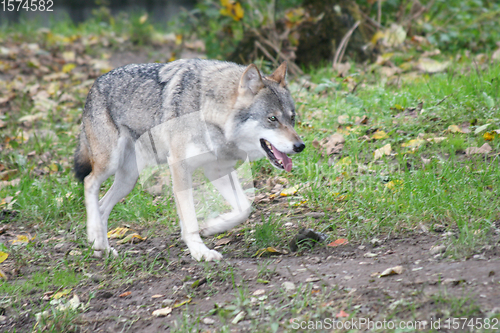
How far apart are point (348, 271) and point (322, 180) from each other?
158 cm

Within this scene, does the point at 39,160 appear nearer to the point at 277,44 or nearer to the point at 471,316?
the point at 277,44

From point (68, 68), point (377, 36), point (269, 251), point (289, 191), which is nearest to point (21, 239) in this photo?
point (269, 251)

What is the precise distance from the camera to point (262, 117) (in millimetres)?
3486

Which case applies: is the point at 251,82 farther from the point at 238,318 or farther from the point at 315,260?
the point at 238,318

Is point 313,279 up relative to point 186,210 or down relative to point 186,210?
down

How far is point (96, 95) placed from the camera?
415cm

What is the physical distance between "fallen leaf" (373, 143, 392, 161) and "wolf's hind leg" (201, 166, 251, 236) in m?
1.44

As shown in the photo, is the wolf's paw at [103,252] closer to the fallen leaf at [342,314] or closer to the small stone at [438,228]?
the fallen leaf at [342,314]

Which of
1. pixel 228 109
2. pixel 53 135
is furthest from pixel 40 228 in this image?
pixel 228 109

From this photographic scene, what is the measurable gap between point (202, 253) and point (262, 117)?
112cm

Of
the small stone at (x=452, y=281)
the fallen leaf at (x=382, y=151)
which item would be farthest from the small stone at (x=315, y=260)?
the fallen leaf at (x=382, y=151)

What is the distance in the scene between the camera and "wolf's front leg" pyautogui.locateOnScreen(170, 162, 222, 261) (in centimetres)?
354

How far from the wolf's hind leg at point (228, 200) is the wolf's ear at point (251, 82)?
70 cm

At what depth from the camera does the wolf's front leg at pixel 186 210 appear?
11.6 feet
